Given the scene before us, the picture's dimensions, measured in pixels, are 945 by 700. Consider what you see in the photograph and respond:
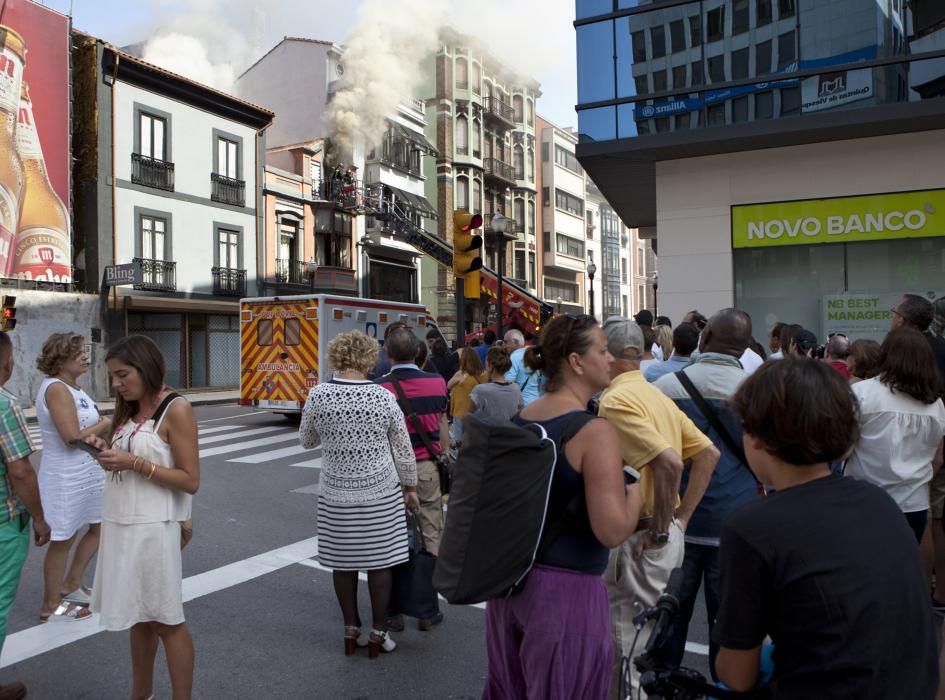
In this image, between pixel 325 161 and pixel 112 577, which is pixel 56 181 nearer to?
pixel 325 161

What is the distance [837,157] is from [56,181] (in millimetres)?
20295

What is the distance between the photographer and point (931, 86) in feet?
36.2

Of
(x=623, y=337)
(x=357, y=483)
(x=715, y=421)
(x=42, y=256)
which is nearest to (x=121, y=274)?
(x=42, y=256)

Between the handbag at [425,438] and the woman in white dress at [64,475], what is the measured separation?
1796mm

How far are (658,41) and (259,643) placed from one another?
11.4 m

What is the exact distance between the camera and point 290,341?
14906mm

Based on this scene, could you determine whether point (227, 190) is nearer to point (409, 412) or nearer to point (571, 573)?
point (409, 412)

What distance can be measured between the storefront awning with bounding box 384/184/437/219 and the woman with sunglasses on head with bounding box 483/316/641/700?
111 feet

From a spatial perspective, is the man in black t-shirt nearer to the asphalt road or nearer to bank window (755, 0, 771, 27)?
the asphalt road

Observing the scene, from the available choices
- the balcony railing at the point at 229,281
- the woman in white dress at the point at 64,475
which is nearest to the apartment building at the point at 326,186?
the balcony railing at the point at 229,281

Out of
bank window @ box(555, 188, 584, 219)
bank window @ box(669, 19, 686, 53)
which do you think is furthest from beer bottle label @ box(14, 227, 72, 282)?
bank window @ box(555, 188, 584, 219)

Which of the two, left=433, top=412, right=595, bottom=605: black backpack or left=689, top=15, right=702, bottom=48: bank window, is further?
left=689, top=15, right=702, bottom=48: bank window

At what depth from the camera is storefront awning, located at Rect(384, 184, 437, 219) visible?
118 ft

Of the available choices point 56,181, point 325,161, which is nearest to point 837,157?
point 56,181
